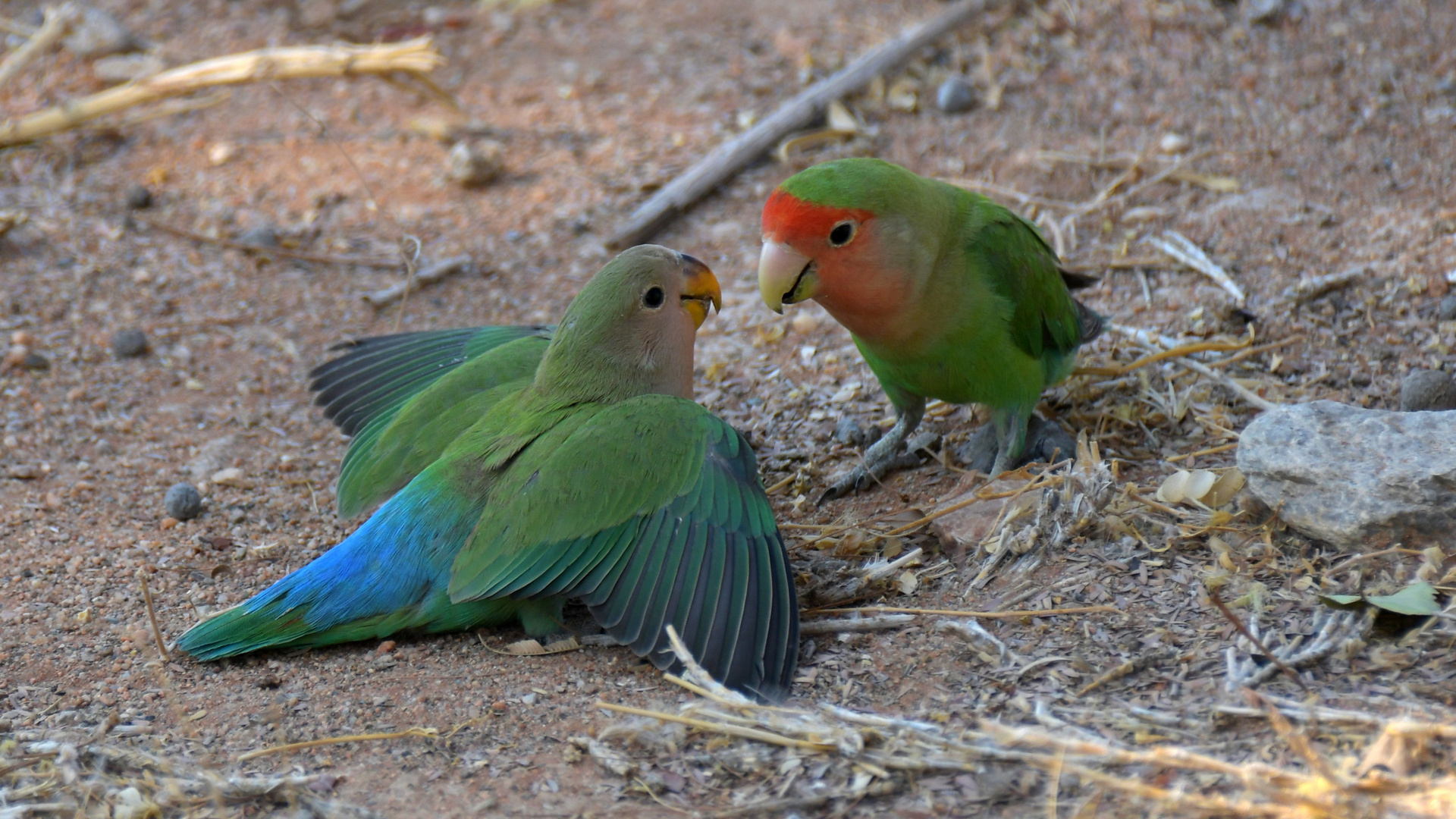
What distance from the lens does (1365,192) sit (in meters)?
5.12

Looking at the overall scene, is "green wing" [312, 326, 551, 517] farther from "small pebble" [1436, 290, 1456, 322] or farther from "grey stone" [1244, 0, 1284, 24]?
"grey stone" [1244, 0, 1284, 24]

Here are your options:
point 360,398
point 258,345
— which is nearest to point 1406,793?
point 360,398

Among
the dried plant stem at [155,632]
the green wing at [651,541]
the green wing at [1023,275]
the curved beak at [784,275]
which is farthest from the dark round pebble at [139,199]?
the green wing at [1023,275]

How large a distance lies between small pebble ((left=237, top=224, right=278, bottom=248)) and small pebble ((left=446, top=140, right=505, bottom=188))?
0.95 m

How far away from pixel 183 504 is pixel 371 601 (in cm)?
129

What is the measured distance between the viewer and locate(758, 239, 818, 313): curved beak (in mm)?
3562

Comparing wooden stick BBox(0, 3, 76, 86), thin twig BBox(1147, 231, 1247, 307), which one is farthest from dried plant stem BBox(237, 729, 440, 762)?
wooden stick BBox(0, 3, 76, 86)

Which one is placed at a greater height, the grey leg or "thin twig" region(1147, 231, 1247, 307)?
"thin twig" region(1147, 231, 1247, 307)

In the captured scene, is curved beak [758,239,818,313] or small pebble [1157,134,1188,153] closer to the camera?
curved beak [758,239,818,313]

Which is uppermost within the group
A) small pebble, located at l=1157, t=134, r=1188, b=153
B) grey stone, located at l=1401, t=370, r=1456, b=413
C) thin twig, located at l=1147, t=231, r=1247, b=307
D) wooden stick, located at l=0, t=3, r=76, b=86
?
wooden stick, located at l=0, t=3, r=76, b=86

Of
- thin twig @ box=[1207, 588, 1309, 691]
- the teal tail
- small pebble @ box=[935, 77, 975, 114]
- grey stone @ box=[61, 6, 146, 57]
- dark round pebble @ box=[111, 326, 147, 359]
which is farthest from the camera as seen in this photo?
grey stone @ box=[61, 6, 146, 57]

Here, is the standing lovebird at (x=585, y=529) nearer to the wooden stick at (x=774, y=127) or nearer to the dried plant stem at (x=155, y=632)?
the dried plant stem at (x=155, y=632)

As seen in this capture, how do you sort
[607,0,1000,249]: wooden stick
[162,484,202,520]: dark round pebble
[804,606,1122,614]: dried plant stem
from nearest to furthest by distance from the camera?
[804,606,1122,614]: dried plant stem → [162,484,202,520]: dark round pebble → [607,0,1000,249]: wooden stick

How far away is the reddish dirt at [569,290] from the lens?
9.68 feet
